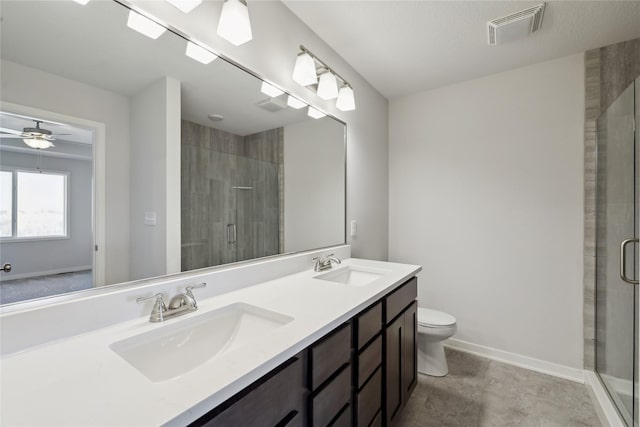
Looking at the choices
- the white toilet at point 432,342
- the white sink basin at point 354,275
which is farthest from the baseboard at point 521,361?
the white sink basin at point 354,275

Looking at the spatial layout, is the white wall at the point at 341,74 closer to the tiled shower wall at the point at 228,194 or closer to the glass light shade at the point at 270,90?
the glass light shade at the point at 270,90

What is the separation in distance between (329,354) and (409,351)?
3.10 ft

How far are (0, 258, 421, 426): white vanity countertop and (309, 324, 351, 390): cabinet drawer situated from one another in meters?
0.04

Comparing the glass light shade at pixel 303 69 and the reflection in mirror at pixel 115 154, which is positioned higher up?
the glass light shade at pixel 303 69

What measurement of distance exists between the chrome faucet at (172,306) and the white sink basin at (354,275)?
0.87 meters

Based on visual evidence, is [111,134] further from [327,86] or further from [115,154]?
[327,86]

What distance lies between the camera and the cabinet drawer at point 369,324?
116cm

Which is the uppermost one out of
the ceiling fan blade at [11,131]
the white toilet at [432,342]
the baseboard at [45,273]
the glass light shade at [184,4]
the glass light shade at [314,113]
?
the glass light shade at [184,4]

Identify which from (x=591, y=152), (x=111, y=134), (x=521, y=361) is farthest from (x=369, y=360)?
(x=591, y=152)

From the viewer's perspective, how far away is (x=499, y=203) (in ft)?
7.84

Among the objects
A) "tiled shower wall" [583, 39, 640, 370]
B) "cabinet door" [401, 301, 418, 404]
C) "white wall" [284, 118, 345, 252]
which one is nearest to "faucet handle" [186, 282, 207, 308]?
"white wall" [284, 118, 345, 252]

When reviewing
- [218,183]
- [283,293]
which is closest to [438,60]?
[218,183]

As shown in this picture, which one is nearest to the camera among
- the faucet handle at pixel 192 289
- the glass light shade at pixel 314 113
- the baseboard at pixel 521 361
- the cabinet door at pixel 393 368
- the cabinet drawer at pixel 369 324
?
the faucet handle at pixel 192 289

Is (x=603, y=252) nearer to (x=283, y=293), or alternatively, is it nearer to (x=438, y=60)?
(x=438, y=60)
